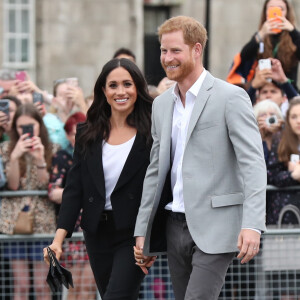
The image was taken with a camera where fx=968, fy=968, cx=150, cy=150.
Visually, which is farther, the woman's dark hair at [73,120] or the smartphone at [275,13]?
the smartphone at [275,13]

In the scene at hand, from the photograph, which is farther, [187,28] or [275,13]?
[275,13]

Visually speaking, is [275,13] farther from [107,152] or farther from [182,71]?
[182,71]

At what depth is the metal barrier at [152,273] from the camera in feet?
25.3

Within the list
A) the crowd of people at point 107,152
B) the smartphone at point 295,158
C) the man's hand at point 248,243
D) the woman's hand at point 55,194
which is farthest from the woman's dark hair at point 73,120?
the man's hand at point 248,243

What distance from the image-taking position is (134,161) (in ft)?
20.8

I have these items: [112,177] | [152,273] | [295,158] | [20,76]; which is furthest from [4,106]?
[295,158]

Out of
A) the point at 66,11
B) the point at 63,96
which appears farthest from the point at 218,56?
the point at 63,96

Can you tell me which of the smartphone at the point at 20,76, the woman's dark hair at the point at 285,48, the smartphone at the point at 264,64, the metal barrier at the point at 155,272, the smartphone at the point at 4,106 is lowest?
the metal barrier at the point at 155,272

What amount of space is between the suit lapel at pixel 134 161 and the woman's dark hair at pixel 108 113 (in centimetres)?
6

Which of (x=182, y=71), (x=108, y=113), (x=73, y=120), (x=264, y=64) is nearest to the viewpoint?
(x=182, y=71)

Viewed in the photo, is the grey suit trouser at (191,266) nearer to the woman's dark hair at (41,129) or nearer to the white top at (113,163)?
the white top at (113,163)

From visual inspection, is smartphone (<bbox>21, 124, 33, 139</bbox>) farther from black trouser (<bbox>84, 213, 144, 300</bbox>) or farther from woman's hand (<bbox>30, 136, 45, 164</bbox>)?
black trouser (<bbox>84, 213, 144, 300</bbox>)

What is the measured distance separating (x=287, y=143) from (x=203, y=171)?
259 centimetres

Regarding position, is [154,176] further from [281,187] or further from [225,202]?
[281,187]
